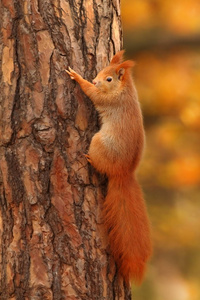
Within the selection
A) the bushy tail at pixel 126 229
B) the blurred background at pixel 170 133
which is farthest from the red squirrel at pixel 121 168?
the blurred background at pixel 170 133

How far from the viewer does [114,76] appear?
103 inches

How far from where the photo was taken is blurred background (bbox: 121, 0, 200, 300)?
500 centimetres

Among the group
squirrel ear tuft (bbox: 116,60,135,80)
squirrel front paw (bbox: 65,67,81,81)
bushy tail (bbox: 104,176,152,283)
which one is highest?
squirrel ear tuft (bbox: 116,60,135,80)

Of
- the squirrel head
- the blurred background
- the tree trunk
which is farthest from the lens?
the blurred background

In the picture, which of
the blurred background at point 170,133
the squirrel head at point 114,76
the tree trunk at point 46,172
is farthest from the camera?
the blurred background at point 170,133

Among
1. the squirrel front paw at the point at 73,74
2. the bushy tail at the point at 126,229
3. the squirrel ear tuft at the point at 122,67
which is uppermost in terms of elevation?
the squirrel ear tuft at the point at 122,67

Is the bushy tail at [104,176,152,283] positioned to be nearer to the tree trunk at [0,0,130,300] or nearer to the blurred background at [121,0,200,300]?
the tree trunk at [0,0,130,300]

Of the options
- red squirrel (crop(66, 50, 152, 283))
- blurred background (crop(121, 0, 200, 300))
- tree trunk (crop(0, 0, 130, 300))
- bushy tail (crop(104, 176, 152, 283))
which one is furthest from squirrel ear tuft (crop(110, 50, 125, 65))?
blurred background (crop(121, 0, 200, 300))

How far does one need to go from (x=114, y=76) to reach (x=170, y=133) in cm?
249

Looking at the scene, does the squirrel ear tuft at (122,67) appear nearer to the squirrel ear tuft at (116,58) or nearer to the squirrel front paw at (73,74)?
the squirrel ear tuft at (116,58)

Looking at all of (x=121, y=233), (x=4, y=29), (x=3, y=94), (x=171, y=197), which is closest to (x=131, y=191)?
(x=121, y=233)

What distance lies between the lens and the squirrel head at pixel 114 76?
2508 mm

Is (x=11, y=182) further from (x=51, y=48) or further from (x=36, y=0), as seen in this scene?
(x=36, y=0)

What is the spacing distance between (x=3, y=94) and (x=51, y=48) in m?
0.29
